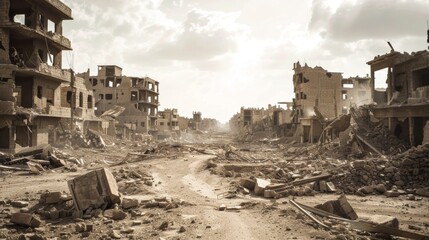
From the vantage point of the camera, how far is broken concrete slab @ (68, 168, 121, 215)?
9.17 meters

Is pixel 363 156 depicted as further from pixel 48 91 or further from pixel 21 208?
pixel 48 91

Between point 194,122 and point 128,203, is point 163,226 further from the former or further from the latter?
point 194,122

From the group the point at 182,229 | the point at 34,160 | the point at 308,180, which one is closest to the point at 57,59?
the point at 34,160

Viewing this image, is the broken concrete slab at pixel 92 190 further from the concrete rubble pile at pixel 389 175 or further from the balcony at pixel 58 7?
the balcony at pixel 58 7

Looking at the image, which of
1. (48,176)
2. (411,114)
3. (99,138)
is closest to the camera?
(48,176)

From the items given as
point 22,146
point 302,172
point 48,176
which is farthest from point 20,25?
point 302,172

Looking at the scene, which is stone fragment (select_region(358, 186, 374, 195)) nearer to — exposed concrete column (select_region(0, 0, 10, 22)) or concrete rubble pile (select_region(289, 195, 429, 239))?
concrete rubble pile (select_region(289, 195, 429, 239))

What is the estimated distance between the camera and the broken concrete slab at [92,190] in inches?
361

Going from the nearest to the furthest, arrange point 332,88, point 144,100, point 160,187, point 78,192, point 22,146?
point 78,192 → point 160,187 → point 22,146 → point 332,88 → point 144,100

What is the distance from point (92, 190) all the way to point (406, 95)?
2622 centimetres

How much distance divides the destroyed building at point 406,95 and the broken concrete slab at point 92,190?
701 inches

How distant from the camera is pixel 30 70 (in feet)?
71.5

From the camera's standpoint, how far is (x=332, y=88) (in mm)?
44531

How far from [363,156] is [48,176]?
19.3 m
